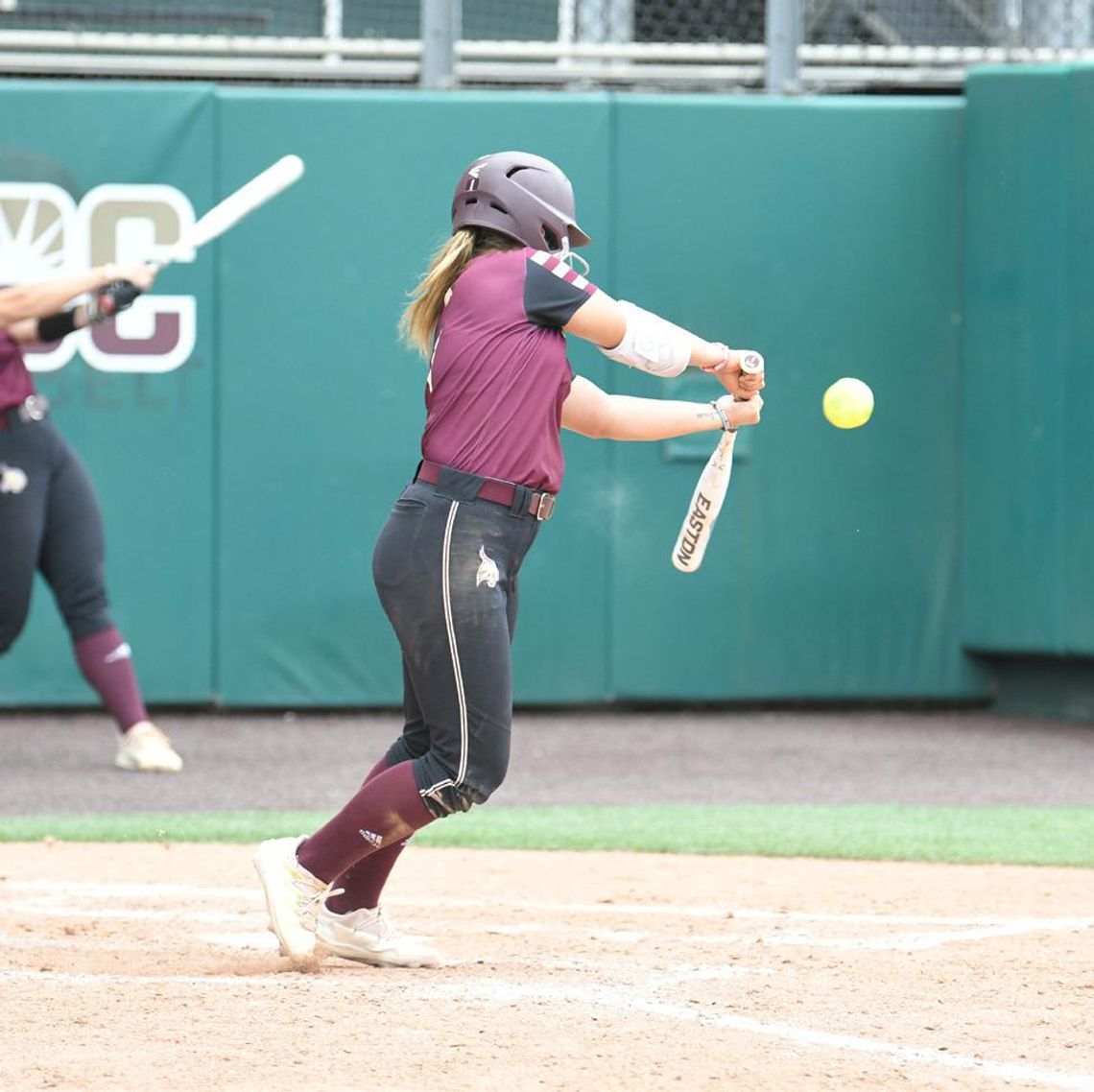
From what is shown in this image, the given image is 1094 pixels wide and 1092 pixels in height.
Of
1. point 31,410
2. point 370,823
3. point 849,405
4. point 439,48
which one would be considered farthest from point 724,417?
point 439,48

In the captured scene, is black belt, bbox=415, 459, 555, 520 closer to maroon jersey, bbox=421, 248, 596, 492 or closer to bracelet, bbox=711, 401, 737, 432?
maroon jersey, bbox=421, 248, 596, 492

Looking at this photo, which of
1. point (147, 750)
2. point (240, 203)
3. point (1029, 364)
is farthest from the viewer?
point (1029, 364)

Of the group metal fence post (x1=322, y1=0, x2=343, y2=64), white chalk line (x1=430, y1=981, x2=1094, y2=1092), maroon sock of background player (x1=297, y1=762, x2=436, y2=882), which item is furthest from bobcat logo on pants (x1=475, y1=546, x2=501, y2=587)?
metal fence post (x1=322, y1=0, x2=343, y2=64)

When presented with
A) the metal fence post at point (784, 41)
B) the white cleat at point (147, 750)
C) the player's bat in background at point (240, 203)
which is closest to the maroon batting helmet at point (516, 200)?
the player's bat in background at point (240, 203)

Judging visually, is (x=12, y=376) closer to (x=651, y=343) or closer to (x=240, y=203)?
(x=240, y=203)

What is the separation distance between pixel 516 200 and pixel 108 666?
3835 mm

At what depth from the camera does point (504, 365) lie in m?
4.25

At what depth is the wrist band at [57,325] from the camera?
22.6ft

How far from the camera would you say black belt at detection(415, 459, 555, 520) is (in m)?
4.27

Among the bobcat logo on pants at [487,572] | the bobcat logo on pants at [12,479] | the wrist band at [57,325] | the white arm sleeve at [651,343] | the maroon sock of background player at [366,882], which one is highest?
the white arm sleeve at [651,343]

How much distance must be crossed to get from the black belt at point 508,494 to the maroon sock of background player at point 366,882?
0.86 m

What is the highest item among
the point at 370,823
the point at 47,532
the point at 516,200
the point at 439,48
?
the point at 439,48

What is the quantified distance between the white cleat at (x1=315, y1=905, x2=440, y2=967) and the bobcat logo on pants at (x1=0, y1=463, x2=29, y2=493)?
322cm

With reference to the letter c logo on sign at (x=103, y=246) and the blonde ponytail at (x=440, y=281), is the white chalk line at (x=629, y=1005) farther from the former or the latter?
the letter c logo on sign at (x=103, y=246)
